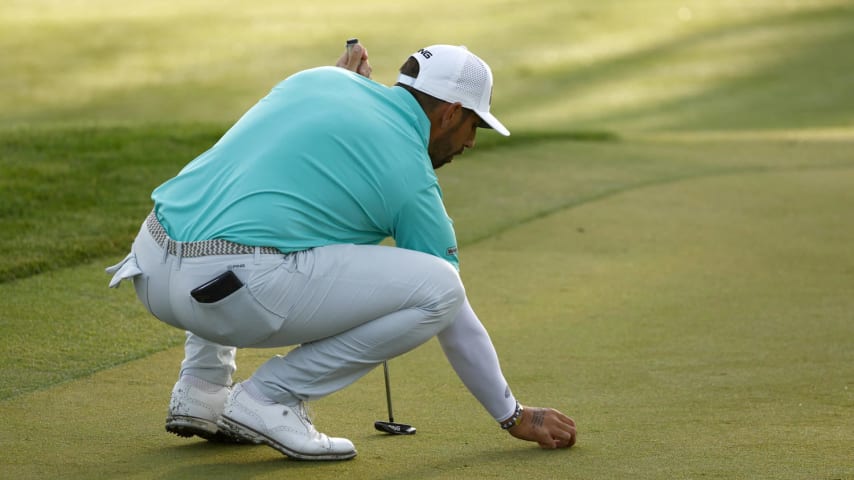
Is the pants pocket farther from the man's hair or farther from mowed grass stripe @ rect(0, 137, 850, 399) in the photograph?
mowed grass stripe @ rect(0, 137, 850, 399)

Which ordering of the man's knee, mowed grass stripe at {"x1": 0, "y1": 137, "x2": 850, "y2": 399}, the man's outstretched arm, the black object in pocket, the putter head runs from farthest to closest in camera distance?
mowed grass stripe at {"x1": 0, "y1": 137, "x2": 850, "y2": 399} → the putter head → the man's outstretched arm → the man's knee → the black object in pocket

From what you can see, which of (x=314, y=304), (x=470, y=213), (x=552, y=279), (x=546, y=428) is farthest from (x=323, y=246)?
(x=470, y=213)

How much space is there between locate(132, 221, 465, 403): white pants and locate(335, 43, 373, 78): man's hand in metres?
0.88

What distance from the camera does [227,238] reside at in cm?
343

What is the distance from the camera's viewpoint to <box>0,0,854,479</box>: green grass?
12.1ft

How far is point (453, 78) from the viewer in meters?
3.59

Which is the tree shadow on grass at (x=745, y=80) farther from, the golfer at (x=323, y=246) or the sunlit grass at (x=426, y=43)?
the golfer at (x=323, y=246)

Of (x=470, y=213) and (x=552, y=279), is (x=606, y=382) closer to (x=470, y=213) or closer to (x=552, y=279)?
(x=552, y=279)

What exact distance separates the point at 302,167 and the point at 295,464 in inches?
32.9

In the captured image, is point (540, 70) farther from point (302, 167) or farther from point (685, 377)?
point (302, 167)

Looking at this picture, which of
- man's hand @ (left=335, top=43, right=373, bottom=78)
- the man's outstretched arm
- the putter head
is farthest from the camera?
man's hand @ (left=335, top=43, right=373, bottom=78)

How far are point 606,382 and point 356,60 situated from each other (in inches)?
55.8

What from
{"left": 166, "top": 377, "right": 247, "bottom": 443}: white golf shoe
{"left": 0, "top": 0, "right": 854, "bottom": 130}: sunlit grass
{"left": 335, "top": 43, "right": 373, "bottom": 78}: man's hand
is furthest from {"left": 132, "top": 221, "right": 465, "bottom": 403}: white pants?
{"left": 0, "top": 0, "right": 854, "bottom": 130}: sunlit grass

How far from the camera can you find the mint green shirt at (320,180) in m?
3.43
